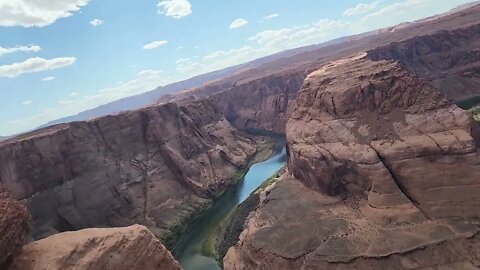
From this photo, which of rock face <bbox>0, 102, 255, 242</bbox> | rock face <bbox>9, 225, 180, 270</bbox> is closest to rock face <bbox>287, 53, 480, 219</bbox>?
rock face <bbox>0, 102, 255, 242</bbox>

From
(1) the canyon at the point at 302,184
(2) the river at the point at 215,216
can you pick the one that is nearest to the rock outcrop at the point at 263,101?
(2) the river at the point at 215,216

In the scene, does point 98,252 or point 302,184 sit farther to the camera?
point 302,184

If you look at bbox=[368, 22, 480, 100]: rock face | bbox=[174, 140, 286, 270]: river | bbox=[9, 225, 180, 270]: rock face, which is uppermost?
bbox=[9, 225, 180, 270]: rock face

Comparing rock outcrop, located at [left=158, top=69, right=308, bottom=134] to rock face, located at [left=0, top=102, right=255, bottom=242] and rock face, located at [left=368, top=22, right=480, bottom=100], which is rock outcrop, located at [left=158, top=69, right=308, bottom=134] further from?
rock face, located at [left=0, top=102, right=255, bottom=242]

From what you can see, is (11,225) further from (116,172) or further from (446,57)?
(446,57)

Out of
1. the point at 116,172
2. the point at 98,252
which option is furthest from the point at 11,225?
the point at 116,172

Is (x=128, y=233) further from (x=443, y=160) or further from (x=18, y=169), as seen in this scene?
(x=18, y=169)

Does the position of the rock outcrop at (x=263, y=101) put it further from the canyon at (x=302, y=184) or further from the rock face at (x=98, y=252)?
the rock face at (x=98, y=252)
